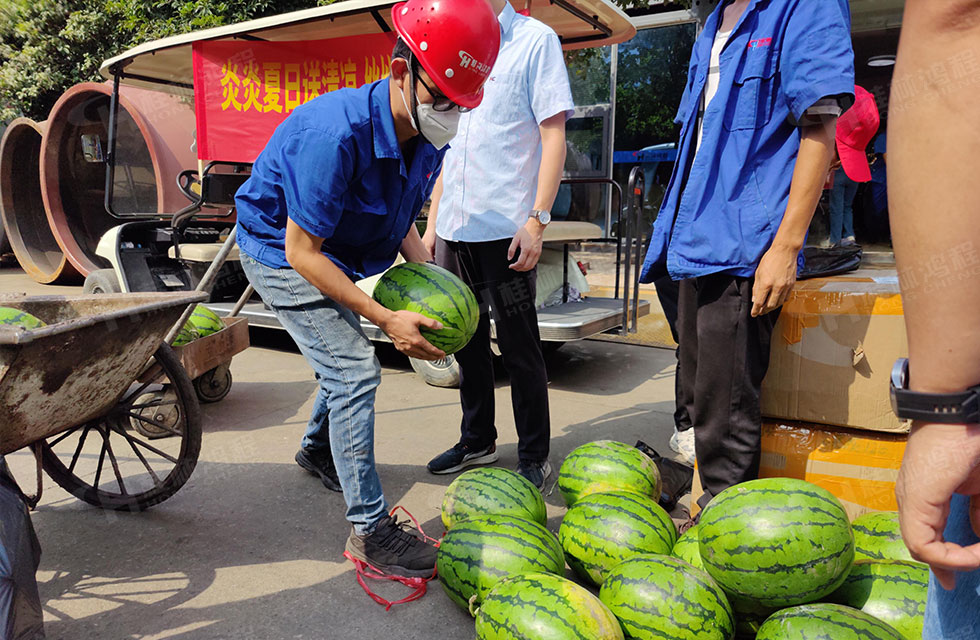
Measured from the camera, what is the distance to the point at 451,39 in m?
2.14

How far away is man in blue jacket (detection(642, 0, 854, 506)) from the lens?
2.17m

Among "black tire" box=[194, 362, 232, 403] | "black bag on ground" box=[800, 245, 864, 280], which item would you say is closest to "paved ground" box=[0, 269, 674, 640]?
"black tire" box=[194, 362, 232, 403]

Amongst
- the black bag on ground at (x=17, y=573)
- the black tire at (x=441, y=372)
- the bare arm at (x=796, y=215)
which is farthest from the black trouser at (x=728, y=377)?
the black tire at (x=441, y=372)

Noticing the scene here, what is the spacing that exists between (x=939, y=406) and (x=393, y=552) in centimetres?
207

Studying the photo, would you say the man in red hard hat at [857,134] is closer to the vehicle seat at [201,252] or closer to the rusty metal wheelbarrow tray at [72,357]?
the rusty metal wheelbarrow tray at [72,357]

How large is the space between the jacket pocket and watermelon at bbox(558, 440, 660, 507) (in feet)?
4.51

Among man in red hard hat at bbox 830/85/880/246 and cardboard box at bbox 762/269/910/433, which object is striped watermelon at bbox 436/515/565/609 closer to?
cardboard box at bbox 762/269/910/433

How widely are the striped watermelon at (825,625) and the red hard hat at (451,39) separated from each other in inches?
73.1

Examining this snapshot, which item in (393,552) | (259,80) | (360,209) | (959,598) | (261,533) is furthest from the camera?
(259,80)

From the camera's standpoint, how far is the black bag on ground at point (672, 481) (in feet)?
9.86

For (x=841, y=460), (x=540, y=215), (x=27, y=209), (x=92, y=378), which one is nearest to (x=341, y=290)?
(x=92, y=378)

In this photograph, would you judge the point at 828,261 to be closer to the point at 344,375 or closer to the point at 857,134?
the point at 857,134

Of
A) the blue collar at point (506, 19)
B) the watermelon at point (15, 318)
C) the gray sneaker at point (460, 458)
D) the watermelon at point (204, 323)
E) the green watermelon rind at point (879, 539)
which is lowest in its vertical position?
the gray sneaker at point (460, 458)

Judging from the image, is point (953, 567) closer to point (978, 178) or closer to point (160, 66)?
point (978, 178)
